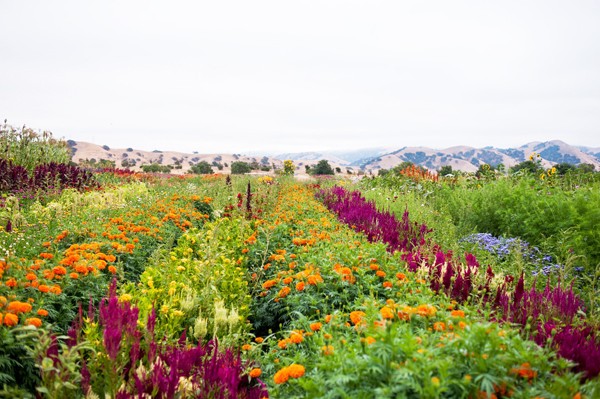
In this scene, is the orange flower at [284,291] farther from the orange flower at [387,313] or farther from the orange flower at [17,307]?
the orange flower at [17,307]

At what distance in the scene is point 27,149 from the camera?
519 inches

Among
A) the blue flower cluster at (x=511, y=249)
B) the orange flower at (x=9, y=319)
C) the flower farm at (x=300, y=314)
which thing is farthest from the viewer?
the blue flower cluster at (x=511, y=249)

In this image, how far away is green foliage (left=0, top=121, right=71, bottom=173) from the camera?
12.8m

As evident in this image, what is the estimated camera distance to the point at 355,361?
172cm

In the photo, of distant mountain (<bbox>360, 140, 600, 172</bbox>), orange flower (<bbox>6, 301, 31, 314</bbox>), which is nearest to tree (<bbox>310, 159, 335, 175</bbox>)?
orange flower (<bbox>6, 301, 31, 314</bbox>)

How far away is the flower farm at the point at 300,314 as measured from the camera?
5.50 feet

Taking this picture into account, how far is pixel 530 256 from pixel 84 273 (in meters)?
5.93

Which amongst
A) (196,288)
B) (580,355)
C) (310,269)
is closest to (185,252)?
(196,288)

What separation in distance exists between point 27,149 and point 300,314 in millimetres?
14345

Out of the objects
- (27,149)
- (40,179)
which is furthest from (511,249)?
(27,149)

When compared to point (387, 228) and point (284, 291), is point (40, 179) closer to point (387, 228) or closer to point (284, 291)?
point (387, 228)

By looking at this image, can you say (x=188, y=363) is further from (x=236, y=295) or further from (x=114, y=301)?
(x=236, y=295)

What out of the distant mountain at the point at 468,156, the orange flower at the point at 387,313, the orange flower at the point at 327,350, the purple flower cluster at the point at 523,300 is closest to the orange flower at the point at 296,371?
the orange flower at the point at 327,350

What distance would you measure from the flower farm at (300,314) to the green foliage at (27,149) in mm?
7158
